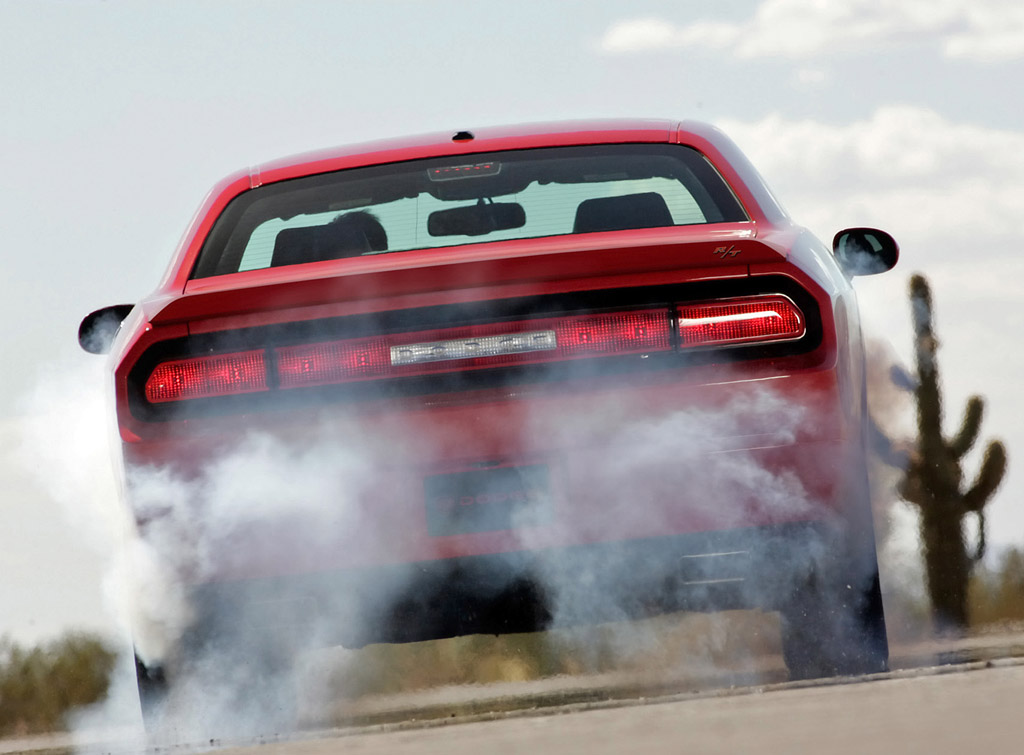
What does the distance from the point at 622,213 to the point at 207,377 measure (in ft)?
4.22

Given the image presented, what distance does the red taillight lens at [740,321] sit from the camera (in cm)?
371

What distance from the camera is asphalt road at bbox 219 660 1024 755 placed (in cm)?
281

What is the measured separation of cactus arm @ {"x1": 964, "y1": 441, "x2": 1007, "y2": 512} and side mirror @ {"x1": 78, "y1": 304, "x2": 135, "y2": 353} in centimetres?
1517

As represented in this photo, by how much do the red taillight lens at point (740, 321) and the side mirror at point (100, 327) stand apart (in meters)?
1.91

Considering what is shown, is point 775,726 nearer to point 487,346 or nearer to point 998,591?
point 487,346

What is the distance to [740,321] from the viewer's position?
12.2 feet

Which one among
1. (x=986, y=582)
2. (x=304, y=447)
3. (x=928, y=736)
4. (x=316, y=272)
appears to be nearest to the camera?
(x=928, y=736)

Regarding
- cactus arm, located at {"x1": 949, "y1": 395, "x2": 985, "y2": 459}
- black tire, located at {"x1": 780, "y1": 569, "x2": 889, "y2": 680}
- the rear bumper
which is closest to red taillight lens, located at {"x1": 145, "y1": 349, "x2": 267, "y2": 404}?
the rear bumper

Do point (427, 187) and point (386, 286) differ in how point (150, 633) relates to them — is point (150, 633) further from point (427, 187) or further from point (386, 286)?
point (427, 187)

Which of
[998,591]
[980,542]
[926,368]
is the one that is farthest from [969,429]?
[998,591]

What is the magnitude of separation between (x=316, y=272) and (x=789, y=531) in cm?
132

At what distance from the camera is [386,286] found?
3.72 m

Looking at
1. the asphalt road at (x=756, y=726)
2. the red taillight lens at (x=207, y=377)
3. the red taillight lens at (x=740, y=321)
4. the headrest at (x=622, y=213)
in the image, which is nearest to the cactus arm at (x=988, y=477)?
the asphalt road at (x=756, y=726)

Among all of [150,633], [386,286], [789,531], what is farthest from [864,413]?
[150,633]
